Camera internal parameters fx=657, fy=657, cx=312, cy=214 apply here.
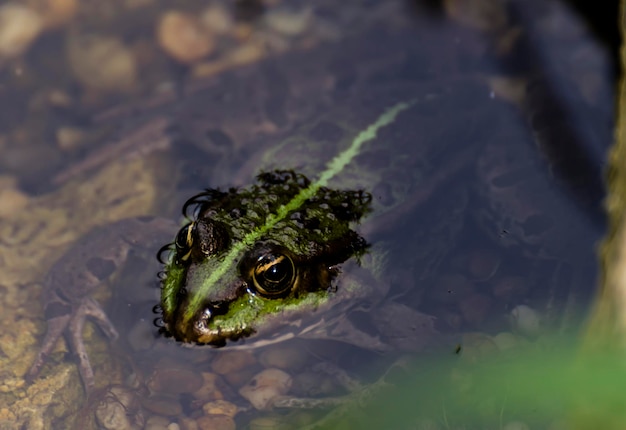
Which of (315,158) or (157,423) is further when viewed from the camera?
(315,158)

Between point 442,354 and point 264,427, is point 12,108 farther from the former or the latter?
point 442,354

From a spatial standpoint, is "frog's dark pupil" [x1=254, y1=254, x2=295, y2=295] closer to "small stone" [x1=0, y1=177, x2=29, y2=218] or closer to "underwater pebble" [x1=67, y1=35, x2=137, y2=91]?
"small stone" [x1=0, y1=177, x2=29, y2=218]

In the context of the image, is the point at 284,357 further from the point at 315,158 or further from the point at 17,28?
the point at 17,28

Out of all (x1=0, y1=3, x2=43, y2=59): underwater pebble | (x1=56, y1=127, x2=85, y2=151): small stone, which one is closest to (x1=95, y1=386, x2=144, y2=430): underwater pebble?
(x1=56, y1=127, x2=85, y2=151): small stone

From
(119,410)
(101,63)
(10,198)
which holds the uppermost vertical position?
(101,63)

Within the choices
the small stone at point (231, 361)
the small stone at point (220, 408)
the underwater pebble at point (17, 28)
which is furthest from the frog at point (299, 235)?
the underwater pebble at point (17, 28)

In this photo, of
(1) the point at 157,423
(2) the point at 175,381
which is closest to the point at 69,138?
(2) the point at 175,381
